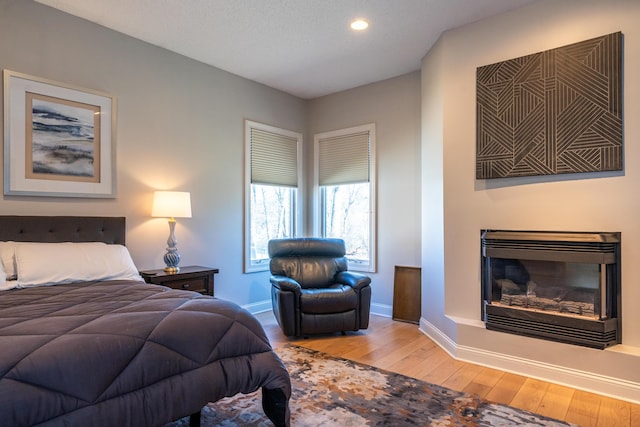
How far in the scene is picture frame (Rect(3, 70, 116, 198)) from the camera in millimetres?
2832

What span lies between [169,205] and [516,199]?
9.87 ft

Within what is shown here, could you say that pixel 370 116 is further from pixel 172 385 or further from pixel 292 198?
pixel 172 385

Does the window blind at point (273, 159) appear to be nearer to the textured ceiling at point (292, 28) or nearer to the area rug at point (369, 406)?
the textured ceiling at point (292, 28)

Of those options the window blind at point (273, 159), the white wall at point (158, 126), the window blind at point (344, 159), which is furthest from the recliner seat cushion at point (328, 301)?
the window blind at point (273, 159)

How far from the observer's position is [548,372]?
2.72 m

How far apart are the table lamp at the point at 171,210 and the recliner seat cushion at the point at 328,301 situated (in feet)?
4.12

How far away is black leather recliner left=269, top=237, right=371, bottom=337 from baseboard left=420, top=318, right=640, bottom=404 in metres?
0.88

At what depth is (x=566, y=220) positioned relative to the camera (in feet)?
9.07

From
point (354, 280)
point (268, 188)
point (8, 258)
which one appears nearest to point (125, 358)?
point (8, 258)

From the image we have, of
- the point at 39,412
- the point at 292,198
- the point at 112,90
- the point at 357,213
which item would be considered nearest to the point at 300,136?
the point at 292,198

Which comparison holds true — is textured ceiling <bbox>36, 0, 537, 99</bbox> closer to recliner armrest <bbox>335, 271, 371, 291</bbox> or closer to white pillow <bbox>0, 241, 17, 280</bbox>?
white pillow <bbox>0, 241, 17, 280</bbox>

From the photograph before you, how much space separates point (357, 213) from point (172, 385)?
360cm

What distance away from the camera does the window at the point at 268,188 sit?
461 centimetres

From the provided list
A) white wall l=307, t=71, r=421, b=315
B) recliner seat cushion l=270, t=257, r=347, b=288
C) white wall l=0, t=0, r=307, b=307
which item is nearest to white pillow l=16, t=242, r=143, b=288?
white wall l=0, t=0, r=307, b=307
